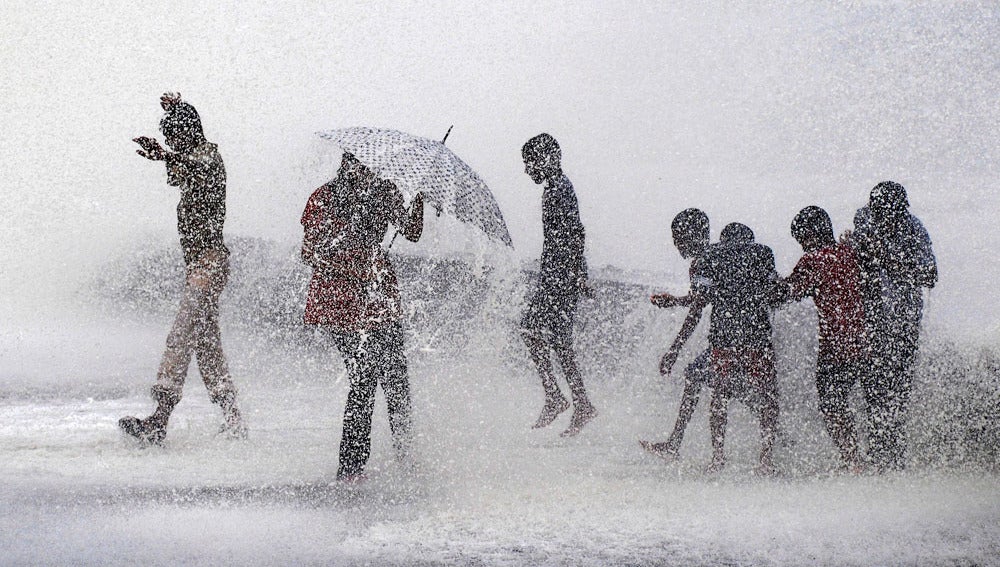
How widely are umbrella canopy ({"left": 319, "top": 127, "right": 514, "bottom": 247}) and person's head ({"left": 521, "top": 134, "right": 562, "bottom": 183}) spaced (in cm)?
82

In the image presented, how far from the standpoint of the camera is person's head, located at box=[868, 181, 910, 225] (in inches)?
217

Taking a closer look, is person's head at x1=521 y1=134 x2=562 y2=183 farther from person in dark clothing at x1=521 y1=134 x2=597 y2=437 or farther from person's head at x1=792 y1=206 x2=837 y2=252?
person's head at x1=792 y1=206 x2=837 y2=252

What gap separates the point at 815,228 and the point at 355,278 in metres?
2.59

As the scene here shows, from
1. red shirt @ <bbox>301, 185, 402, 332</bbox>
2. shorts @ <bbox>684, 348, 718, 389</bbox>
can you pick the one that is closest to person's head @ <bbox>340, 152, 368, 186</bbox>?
red shirt @ <bbox>301, 185, 402, 332</bbox>

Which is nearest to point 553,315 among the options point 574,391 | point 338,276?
point 574,391

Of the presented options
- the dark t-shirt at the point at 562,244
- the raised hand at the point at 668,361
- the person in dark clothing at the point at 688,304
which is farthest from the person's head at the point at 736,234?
the dark t-shirt at the point at 562,244

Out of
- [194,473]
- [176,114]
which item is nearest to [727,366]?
[194,473]

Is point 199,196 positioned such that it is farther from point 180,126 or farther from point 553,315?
point 553,315

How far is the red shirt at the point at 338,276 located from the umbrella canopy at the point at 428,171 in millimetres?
308

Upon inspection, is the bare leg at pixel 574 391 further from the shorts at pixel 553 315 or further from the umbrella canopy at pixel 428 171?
the umbrella canopy at pixel 428 171

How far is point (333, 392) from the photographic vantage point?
8734 millimetres

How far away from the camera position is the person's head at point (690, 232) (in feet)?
19.2

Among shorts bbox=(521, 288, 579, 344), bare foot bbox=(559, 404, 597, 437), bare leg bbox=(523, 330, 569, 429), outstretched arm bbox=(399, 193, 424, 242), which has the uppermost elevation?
outstretched arm bbox=(399, 193, 424, 242)

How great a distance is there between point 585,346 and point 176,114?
4.12 metres
